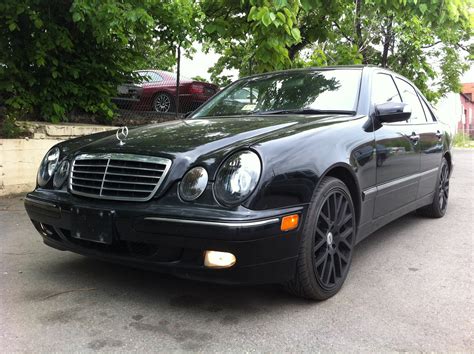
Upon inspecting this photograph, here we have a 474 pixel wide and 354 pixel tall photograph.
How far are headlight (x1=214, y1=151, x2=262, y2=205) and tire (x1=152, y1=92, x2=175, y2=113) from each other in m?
7.31

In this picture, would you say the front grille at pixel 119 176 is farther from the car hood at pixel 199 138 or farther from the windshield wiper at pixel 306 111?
the windshield wiper at pixel 306 111

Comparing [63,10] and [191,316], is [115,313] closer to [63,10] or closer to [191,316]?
[191,316]

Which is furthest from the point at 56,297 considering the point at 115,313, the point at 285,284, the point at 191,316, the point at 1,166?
the point at 1,166

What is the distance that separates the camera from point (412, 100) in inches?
187

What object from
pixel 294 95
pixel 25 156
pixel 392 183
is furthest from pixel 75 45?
pixel 392 183

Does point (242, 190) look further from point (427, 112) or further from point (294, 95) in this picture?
point (427, 112)

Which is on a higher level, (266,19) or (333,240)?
(266,19)

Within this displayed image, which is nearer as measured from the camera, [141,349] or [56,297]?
[141,349]

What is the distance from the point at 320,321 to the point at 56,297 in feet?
5.39

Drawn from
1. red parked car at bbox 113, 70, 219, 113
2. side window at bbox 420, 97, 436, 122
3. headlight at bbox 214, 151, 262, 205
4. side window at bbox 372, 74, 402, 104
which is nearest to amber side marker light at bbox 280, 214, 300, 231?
headlight at bbox 214, 151, 262, 205

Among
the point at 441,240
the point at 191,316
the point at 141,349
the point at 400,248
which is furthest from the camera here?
the point at 441,240

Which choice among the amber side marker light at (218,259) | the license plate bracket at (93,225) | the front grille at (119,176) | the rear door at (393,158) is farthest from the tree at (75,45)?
the amber side marker light at (218,259)

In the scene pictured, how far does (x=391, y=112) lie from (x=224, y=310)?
192 cm

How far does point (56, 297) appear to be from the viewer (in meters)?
2.95
